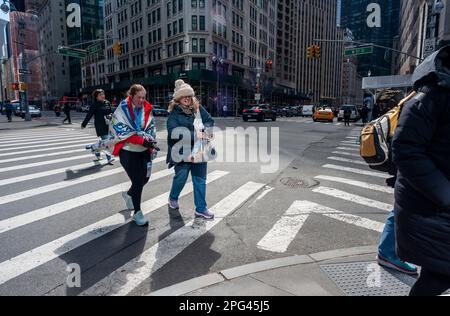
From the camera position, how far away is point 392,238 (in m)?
3.16

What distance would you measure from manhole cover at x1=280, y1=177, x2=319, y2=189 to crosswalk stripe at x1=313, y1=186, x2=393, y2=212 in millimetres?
324

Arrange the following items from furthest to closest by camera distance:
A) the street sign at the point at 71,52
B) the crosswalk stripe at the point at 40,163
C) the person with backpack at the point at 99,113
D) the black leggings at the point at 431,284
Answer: the street sign at the point at 71,52 → the person with backpack at the point at 99,113 → the crosswalk stripe at the point at 40,163 → the black leggings at the point at 431,284

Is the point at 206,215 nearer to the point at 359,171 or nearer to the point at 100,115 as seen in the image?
the point at 359,171

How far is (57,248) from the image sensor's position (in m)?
3.73

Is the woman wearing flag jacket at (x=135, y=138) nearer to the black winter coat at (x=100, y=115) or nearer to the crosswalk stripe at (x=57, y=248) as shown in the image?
the crosswalk stripe at (x=57, y=248)

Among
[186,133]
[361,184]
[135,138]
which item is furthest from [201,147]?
[361,184]

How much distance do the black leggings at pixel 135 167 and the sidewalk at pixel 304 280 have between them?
197cm

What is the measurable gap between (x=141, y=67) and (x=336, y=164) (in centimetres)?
5343

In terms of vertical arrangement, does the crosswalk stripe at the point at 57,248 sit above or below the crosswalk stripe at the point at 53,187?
below

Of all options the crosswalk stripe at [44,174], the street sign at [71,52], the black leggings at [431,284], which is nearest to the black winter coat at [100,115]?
the crosswalk stripe at [44,174]

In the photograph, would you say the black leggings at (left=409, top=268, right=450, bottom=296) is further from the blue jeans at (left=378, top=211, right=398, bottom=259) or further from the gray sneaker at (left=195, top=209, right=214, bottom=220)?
the gray sneaker at (left=195, top=209, right=214, bottom=220)

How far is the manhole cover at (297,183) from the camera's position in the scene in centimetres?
664

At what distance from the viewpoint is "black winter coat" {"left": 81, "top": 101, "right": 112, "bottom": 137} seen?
8.79 m

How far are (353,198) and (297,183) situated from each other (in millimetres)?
1349
